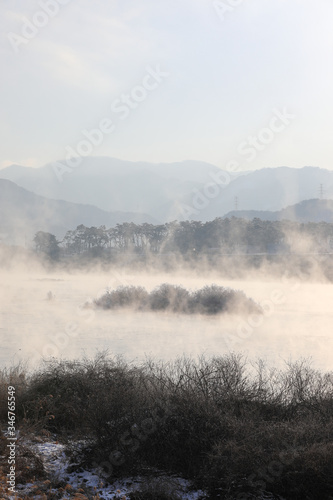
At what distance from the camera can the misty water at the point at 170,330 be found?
30.3 metres

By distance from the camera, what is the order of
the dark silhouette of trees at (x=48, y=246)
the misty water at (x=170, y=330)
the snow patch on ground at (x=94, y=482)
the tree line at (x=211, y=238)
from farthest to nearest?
the dark silhouette of trees at (x=48, y=246), the tree line at (x=211, y=238), the misty water at (x=170, y=330), the snow patch on ground at (x=94, y=482)

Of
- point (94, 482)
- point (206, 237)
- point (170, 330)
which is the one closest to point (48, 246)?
point (206, 237)

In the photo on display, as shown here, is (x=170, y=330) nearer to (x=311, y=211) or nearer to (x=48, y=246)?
(x=48, y=246)

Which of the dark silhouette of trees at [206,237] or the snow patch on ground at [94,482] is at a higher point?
the dark silhouette of trees at [206,237]

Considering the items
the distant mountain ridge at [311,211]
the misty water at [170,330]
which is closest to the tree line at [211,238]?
the misty water at [170,330]

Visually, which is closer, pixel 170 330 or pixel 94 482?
pixel 94 482

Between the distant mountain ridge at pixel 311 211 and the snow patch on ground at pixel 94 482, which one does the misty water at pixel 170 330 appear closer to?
the snow patch on ground at pixel 94 482

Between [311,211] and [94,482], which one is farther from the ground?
[311,211]

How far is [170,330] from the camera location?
40.8 metres

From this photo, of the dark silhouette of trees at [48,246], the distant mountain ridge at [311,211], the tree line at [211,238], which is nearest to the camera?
the tree line at [211,238]

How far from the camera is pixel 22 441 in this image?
12.4m

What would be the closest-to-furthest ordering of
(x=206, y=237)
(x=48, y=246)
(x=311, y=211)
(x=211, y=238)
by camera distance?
(x=211, y=238) < (x=206, y=237) < (x=48, y=246) < (x=311, y=211)

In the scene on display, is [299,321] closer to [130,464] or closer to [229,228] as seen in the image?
[130,464]

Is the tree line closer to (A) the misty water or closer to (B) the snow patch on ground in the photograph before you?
(A) the misty water
